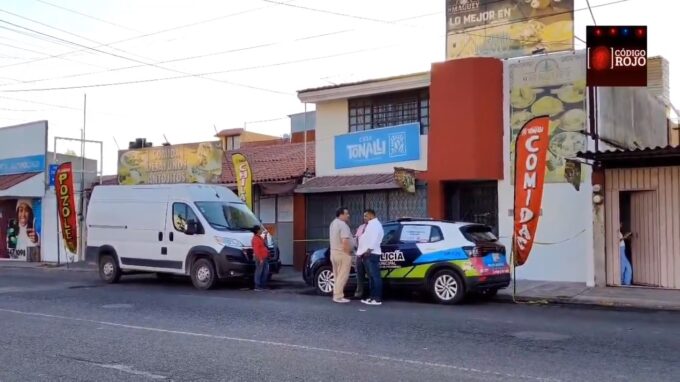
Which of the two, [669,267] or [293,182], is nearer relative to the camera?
[669,267]

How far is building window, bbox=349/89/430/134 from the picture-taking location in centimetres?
1936

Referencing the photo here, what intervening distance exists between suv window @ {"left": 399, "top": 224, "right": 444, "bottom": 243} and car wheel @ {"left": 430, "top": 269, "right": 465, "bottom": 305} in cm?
68

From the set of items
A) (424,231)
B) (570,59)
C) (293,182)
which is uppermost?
(570,59)

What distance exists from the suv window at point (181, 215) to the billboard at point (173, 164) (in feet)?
19.0

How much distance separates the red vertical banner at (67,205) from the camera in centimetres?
2367

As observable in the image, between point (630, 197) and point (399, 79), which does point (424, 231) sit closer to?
point (630, 197)

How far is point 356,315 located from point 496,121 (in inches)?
325

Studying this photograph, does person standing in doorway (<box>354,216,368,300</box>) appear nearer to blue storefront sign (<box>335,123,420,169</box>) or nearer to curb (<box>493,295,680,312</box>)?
curb (<box>493,295,680,312</box>)

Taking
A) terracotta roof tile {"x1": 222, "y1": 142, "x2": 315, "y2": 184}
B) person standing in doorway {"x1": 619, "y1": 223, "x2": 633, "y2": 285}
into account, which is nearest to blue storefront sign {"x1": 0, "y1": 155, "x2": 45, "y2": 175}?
terracotta roof tile {"x1": 222, "y1": 142, "x2": 315, "y2": 184}

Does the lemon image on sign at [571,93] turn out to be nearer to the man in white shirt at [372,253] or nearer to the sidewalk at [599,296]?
the sidewalk at [599,296]

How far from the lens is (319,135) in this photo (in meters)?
21.5

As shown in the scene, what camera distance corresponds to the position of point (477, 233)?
1353 cm

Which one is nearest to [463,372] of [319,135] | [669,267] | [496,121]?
[669,267]

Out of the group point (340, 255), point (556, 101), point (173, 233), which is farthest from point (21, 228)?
point (556, 101)
